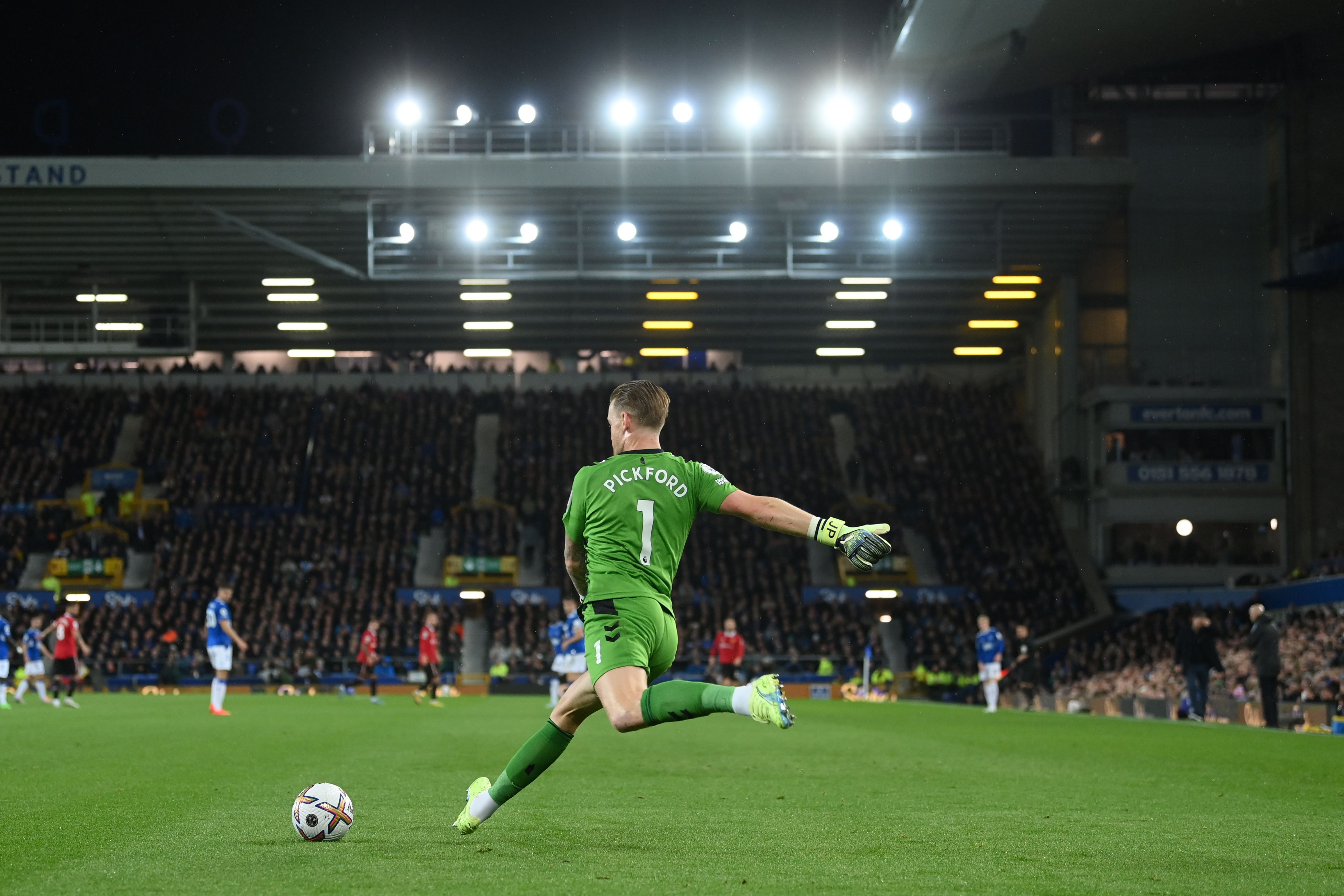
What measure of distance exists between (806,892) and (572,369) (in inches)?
1859

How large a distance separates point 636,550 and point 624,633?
377 mm

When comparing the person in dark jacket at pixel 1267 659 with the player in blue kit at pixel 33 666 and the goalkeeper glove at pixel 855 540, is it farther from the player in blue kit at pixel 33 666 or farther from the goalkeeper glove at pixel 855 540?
the player in blue kit at pixel 33 666

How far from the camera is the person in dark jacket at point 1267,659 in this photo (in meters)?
21.6

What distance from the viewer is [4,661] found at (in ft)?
85.2

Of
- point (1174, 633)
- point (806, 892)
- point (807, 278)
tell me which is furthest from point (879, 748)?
point (807, 278)

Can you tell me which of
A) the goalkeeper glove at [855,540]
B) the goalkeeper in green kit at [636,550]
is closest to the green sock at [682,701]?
the goalkeeper in green kit at [636,550]

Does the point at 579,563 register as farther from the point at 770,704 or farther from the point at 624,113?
the point at 624,113

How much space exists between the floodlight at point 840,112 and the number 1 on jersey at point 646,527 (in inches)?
1213

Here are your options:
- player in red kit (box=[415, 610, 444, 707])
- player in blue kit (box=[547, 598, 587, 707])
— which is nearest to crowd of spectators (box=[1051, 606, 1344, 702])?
player in blue kit (box=[547, 598, 587, 707])

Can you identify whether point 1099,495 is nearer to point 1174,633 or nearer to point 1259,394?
point 1259,394

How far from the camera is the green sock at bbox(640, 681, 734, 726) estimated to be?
6.11m

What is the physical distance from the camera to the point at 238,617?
136ft

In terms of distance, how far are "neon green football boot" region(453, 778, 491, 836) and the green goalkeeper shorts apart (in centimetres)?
116

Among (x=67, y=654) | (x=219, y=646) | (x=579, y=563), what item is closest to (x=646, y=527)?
(x=579, y=563)
